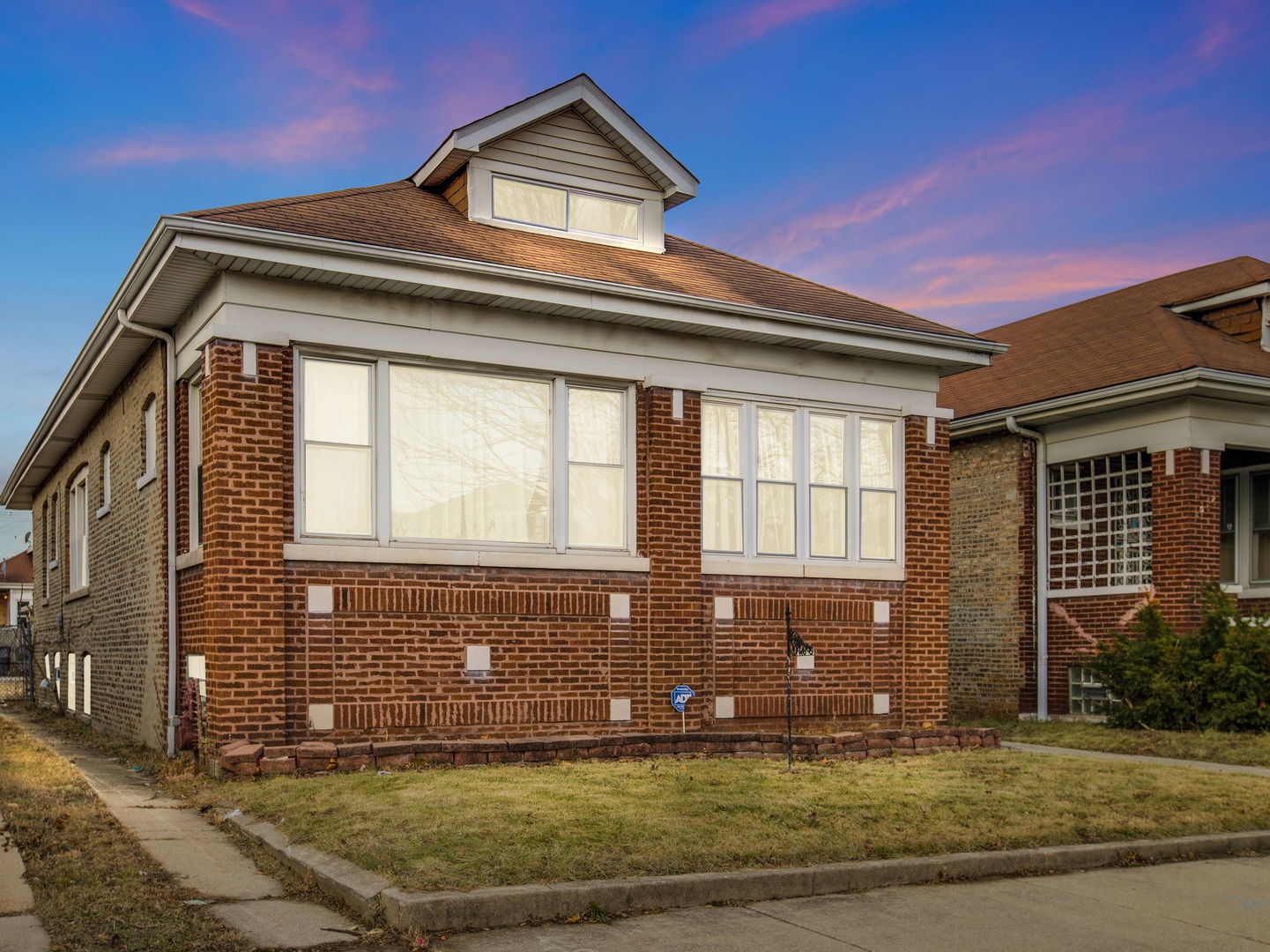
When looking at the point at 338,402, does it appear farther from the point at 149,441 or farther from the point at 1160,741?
the point at 1160,741

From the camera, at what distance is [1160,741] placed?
14.9m

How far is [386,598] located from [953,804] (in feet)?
19.0

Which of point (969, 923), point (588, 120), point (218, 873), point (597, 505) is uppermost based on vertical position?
point (588, 120)

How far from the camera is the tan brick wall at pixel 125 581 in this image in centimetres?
1398

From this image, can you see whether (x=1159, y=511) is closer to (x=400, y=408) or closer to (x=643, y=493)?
(x=643, y=493)

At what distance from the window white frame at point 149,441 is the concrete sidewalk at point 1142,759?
1035 cm

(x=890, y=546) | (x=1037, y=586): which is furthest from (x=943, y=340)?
(x=1037, y=586)

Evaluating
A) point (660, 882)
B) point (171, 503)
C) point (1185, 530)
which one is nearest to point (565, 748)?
point (660, 882)

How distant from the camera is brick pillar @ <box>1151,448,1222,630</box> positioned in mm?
17656

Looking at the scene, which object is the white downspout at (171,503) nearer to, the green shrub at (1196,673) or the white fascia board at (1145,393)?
the green shrub at (1196,673)

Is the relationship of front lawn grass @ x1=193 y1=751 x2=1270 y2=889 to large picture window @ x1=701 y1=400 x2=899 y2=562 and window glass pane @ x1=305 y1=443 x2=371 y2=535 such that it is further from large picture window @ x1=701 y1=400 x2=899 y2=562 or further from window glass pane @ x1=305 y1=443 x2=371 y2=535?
large picture window @ x1=701 y1=400 x2=899 y2=562

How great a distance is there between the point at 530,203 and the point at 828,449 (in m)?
4.74

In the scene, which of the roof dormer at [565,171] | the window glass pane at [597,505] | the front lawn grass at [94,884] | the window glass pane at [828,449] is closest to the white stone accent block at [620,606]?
the window glass pane at [597,505]

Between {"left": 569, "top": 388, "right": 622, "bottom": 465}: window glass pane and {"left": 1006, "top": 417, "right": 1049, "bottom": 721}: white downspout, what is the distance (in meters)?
8.52
